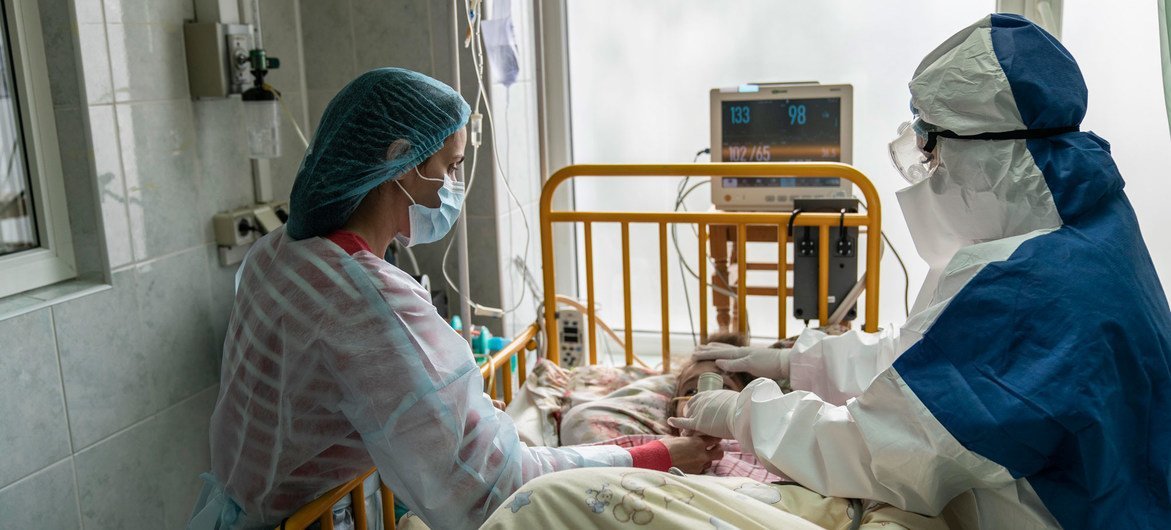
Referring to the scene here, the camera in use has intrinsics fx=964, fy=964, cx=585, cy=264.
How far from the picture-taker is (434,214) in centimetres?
171

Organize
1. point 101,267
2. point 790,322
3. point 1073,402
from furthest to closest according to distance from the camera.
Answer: point 790,322, point 101,267, point 1073,402

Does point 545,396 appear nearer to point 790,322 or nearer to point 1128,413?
point 1128,413

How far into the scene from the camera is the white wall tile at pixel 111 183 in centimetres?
210

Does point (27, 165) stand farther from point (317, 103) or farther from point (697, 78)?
point (697, 78)

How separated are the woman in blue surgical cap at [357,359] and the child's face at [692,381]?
23.2 inches

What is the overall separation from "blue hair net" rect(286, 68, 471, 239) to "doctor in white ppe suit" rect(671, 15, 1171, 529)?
0.77m

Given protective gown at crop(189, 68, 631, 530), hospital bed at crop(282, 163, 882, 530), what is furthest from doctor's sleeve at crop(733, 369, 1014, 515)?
hospital bed at crop(282, 163, 882, 530)

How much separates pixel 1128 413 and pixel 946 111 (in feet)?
1.83

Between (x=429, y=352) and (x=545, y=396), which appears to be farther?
(x=545, y=396)

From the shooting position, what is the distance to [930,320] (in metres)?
1.57

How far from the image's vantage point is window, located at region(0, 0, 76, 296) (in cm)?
203

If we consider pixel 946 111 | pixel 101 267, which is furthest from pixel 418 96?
pixel 101 267

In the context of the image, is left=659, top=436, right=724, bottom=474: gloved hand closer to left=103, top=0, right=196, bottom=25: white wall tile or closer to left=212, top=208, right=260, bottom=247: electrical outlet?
left=212, top=208, right=260, bottom=247: electrical outlet

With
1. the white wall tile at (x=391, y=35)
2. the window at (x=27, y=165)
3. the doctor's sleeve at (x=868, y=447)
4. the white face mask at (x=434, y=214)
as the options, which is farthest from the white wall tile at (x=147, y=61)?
the doctor's sleeve at (x=868, y=447)
